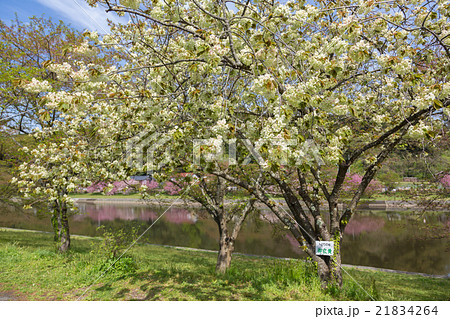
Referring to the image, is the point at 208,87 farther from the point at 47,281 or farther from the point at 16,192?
the point at 16,192

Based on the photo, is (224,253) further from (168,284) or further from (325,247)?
(325,247)

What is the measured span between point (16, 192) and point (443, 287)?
42.0 ft

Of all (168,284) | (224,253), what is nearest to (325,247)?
(168,284)

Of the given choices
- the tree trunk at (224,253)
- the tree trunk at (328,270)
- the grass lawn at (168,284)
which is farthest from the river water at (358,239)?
the tree trunk at (328,270)

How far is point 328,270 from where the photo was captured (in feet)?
13.9

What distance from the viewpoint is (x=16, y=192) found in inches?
354

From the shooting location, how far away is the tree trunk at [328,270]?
416cm

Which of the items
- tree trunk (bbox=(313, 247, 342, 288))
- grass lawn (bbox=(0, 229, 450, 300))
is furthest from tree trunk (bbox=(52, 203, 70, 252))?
tree trunk (bbox=(313, 247, 342, 288))

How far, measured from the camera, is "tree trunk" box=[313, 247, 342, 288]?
13.6 feet

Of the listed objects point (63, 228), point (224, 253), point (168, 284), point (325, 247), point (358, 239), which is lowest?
point (358, 239)

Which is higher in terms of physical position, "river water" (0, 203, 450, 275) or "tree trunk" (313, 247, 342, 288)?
"tree trunk" (313, 247, 342, 288)

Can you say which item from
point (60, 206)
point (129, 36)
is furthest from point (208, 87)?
point (60, 206)

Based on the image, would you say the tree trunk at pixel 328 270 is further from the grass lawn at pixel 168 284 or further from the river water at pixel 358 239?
the river water at pixel 358 239

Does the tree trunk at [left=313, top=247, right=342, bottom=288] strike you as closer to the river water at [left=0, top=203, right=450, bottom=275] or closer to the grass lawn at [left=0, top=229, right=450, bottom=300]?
the grass lawn at [left=0, top=229, right=450, bottom=300]
